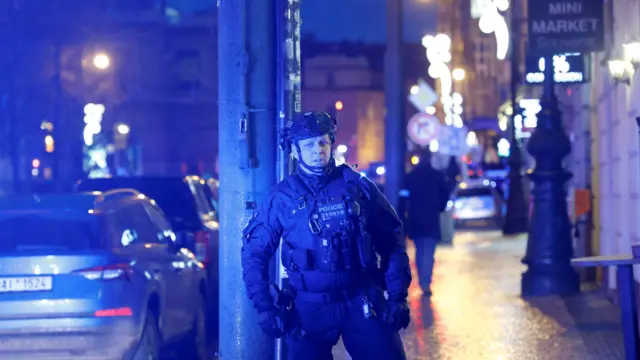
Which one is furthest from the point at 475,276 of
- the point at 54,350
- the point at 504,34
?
the point at 54,350

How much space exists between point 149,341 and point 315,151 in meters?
3.40

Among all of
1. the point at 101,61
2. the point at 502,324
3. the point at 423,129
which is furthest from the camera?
the point at 101,61

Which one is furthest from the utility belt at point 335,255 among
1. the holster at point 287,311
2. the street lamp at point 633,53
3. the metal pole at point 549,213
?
the metal pole at point 549,213

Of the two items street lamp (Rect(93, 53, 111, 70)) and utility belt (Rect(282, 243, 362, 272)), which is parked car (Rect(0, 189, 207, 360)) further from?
street lamp (Rect(93, 53, 111, 70))

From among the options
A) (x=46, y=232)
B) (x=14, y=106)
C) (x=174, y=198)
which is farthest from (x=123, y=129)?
(x=46, y=232)

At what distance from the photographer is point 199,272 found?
10562mm

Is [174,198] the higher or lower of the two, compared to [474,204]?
higher

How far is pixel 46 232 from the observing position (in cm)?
829

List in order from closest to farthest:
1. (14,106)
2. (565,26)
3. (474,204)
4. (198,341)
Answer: (198,341) → (565,26) → (474,204) → (14,106)

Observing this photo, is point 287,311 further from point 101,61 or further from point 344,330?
point 101,61

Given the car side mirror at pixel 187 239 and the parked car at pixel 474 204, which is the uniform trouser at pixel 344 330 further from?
the parked car at pixel 474 204

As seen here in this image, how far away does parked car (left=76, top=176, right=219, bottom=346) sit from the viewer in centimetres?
1220

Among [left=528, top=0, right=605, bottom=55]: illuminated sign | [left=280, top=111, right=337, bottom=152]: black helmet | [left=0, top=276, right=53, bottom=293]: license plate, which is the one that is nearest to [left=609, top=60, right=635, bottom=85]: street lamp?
[left=528, top=0, right=605, bottom=55]: illuminated sign

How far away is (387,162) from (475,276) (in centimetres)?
249
